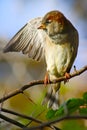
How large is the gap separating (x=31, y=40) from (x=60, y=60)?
0.62 m

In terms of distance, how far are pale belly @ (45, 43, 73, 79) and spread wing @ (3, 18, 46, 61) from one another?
10.0 inches

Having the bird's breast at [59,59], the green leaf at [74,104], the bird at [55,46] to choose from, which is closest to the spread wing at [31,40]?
the bird at [55,46]

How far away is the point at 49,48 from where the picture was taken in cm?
331

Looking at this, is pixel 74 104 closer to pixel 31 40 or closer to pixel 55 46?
pixel 55 46

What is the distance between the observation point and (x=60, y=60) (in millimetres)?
3203

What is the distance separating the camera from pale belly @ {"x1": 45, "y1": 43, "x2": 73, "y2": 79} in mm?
3191

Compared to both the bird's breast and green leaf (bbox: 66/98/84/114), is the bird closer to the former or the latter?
the bird's breast

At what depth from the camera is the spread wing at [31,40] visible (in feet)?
11.4

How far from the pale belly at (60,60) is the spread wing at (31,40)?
255 millimetres

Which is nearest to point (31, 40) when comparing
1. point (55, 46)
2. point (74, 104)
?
point (55, 46)

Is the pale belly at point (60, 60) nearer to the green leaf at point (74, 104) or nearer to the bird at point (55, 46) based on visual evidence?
the bird at point (55, 46)

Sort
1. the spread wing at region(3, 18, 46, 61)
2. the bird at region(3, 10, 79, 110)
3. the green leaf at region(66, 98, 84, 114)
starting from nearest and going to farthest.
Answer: the green leaf at region(66, 98, 84, 114), the bird at region(3, 10, 79, 110), the spread wing at region(3, 18, 46, 61)

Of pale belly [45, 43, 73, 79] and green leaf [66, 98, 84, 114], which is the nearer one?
green leaf [66, 98, 84, 114]

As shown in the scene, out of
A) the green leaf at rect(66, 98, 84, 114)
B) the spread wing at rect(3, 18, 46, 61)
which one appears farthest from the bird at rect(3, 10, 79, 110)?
the green leaf at rect(66, 98, 84, 114)
